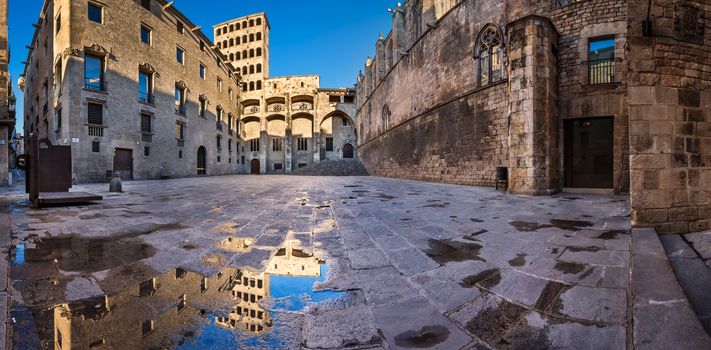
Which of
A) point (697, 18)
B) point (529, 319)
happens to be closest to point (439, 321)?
point (529, 319)

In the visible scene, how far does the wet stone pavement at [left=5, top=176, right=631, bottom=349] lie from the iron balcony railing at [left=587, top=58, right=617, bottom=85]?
26.3ft

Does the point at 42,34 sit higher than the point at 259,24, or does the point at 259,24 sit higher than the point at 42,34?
the point at 259,24

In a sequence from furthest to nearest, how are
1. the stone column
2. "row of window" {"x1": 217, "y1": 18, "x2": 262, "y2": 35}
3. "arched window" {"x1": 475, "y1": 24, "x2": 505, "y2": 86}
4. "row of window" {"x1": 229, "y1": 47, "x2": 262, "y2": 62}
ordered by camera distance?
"row of window" {"x1": 217, "y1": 18, "x2": 262, "y2": 35} → "row of window" {"x1": 229, "y1": 47, "x2": 262, "y2": 62} → "arched window" {"x1": 475, "y1": 24, "x2": 505, "y2": 86} → the stone column

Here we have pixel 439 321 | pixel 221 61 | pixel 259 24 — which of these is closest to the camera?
pixel 439 321

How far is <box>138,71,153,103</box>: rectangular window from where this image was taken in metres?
19.2

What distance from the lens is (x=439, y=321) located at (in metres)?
1.66

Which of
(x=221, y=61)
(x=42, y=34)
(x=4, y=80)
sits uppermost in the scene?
(x=221, y=61)

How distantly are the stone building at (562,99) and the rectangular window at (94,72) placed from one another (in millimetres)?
18907

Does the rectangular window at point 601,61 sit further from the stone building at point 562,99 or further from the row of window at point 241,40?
the row of window at point 241,40

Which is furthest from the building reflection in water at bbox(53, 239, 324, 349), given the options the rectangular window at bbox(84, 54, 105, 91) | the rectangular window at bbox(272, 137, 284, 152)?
the rectangular window at bbox(272, 137, 284, 152)

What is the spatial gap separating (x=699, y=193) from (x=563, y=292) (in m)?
3.68

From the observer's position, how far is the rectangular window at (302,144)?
40906 millimetres

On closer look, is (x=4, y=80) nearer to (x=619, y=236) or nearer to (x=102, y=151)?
(x=102, y=151)

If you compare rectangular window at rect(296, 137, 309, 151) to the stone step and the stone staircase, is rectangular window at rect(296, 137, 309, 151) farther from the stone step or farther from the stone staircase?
the stone step
